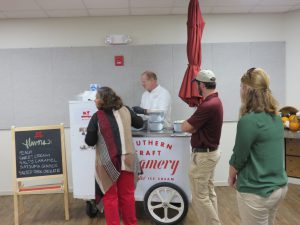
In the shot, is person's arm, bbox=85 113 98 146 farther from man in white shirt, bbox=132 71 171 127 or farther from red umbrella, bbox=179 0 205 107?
man in white shirt, bbox=132 71 171 127

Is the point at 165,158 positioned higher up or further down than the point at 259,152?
further down

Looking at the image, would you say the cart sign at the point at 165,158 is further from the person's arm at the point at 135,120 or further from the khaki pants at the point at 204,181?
the khaki pants at the point at 204,181

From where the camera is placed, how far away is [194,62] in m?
3.28

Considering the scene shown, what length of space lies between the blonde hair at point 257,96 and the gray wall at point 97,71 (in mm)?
2842

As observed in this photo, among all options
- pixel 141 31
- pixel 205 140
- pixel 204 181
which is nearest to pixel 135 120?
pixel 205 140

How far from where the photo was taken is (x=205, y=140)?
2.68 m

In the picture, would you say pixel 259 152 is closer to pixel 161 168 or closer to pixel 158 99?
pixel 161 168

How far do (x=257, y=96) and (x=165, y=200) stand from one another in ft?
6.21

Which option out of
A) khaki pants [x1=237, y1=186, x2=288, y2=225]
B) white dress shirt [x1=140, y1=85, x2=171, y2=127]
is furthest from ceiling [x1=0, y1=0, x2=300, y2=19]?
khaki pants [x1=237, y1=186, x2=288, y2=225]

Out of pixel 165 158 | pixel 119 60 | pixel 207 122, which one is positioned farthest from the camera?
pixel 119 60

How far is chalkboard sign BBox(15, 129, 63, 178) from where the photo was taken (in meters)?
3.55

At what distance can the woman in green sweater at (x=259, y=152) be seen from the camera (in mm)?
1615

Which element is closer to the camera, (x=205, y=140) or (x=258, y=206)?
(x=258, y=206)

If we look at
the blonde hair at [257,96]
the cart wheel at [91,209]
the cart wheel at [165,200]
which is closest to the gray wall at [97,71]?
the cart wheel at [91,209]
